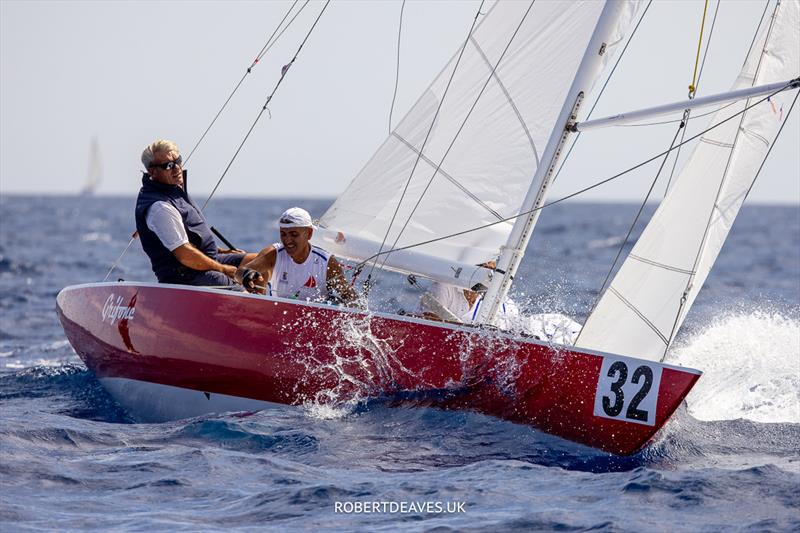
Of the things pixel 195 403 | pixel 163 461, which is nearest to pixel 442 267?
pixel 195 403

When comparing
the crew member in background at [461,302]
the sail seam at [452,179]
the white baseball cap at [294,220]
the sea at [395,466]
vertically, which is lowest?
the sea at [395,466]

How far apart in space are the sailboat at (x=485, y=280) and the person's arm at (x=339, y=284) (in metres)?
0.42

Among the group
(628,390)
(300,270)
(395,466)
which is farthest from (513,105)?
(395,466)

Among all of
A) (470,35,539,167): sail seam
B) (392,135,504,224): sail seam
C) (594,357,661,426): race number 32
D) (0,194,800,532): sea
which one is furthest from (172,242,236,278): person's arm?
(594,357,661,426): race number 32

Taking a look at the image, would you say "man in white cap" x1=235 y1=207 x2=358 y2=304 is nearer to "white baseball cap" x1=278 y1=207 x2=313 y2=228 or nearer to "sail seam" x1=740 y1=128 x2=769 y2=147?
"white baseball cap" x1=278 y1=207 x2=313 y2=228

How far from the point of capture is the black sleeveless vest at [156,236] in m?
6.29

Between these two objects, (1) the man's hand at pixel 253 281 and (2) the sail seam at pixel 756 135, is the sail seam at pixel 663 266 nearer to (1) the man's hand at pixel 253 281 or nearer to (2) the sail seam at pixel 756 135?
(2) the sail seam at pixel 756 135

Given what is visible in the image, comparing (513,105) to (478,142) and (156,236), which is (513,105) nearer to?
(478,142)

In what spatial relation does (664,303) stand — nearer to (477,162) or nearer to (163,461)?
(477,162)

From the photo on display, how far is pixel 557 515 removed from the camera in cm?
429

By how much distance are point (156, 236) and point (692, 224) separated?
2906 mm

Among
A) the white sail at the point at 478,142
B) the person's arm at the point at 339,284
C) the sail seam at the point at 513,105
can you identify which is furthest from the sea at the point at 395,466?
the sail seam at the point at 513,105

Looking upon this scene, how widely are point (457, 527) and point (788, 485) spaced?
1.53m

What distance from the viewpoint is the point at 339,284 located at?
617 centimetres
